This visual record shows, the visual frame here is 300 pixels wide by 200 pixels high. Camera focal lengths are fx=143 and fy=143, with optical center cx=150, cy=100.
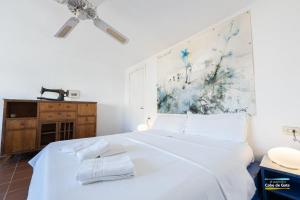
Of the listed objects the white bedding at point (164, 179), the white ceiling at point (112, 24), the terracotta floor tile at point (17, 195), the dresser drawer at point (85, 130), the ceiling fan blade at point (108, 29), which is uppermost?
the white ceiling at point (112, 24)

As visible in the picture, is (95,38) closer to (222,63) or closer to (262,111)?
(222,63)

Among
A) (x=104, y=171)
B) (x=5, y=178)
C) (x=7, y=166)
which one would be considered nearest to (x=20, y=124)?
(x=7, y=166)

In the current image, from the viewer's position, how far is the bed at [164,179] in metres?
0.74

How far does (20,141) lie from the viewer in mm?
2602

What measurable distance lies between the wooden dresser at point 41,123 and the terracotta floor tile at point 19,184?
3.19 feet

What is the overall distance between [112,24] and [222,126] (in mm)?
2313

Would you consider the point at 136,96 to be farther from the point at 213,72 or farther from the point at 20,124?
the point at 20,124

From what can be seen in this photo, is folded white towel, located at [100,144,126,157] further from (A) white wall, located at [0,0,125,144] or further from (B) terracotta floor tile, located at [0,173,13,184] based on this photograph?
(A) white wall, located at [0,0,125,144]

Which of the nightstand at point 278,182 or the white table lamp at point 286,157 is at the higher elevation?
the white table lamp at point 286,157

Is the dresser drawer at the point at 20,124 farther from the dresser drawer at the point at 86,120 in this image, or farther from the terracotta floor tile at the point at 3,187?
the terracotta floor tile at the point at 3,187

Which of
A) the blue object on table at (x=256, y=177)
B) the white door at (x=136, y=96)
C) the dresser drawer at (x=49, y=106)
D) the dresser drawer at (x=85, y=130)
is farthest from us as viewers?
the white door at (x=136, y=96)

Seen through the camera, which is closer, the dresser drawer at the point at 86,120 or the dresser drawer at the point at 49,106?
the dresser drawer at the point at 49,106

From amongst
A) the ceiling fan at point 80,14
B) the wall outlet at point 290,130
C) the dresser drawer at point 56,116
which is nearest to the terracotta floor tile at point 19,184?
the dresser drawer at point 56,116

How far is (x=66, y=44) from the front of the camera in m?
3.07
